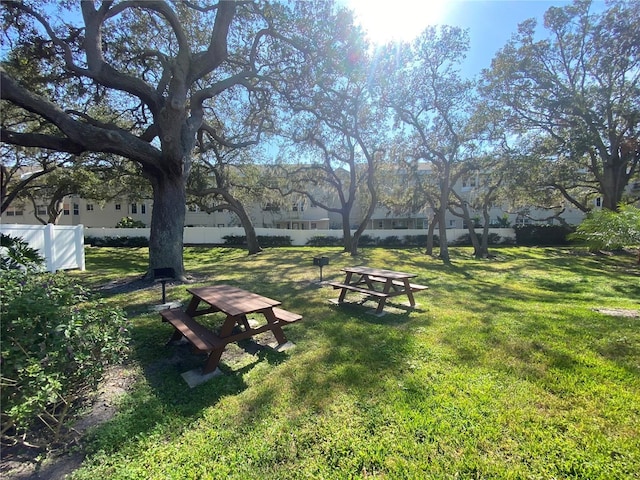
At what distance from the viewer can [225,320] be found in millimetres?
3699

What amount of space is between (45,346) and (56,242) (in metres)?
10.5

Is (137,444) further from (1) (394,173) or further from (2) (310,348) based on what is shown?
(1) (394,173)

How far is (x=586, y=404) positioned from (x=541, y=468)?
1094 millimetres

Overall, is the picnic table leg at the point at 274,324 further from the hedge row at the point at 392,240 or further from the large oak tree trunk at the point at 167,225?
the hedge row at the point at 392,240

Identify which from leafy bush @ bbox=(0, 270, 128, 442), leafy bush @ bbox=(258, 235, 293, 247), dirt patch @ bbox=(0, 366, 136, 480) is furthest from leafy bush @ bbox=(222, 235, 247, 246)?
dirt patch @ bbox=(0, 366, 136, 480)

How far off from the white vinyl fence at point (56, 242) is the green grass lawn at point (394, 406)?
7.17 meters

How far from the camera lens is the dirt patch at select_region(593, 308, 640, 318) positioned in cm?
560

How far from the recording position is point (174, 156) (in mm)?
8070

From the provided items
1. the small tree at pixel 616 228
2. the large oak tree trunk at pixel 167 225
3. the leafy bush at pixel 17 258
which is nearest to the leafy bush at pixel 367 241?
the small tree at pixel 616 228

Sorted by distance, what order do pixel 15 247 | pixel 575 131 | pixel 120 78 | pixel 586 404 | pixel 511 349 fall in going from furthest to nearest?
pixel 575 131, pixel 120 78, pixel 511 349, pixel 15 247, pixel 586 404

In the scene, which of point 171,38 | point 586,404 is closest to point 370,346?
point 586,404

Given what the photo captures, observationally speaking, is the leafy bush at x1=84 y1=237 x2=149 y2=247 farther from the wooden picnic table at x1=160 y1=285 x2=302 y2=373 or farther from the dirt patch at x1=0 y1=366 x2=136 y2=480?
the dirt patch at x1=0 y1=366 x2=136 y2=480

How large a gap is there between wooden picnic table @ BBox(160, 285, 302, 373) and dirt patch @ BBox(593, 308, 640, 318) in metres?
5.93

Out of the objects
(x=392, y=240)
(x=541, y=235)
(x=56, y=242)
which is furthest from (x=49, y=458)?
(x=541, y=235)
